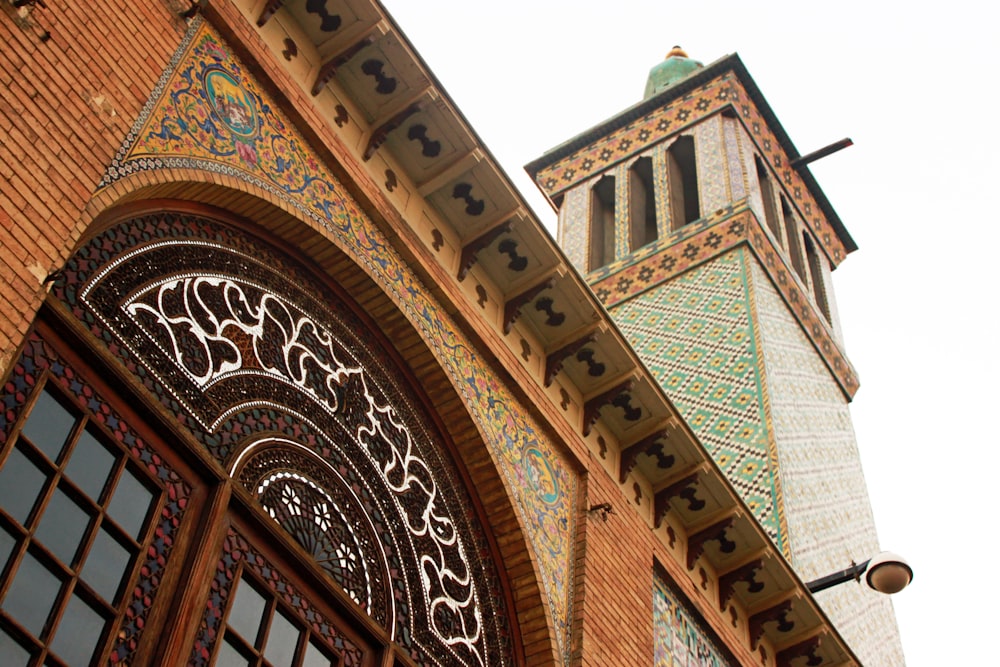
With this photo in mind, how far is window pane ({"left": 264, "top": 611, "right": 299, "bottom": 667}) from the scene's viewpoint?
4.55m

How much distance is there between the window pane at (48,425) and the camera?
13.0 feet

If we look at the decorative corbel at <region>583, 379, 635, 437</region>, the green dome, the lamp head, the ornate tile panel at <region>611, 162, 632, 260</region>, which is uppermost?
the green dome

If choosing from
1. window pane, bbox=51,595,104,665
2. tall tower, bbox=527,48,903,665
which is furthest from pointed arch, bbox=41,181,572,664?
tall tower, bbox=527,48,903,665

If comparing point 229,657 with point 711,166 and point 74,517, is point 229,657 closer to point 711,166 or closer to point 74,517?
point 74,517

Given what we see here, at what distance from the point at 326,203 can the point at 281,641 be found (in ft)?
6.50

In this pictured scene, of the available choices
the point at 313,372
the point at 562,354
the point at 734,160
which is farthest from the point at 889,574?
the point at 734,160

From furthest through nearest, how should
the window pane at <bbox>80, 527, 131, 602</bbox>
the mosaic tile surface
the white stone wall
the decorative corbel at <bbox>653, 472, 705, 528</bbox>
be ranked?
the white stone wall → the decorative corbel at <bbox>653, 472, 705, 528</bbox> → the mosaic tile surface → the window pane at <bbox>80, 527, 131, 602</bbox>

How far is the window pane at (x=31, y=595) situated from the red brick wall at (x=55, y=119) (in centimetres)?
59

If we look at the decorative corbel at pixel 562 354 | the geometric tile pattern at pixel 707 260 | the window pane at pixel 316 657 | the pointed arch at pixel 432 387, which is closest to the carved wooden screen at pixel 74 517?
the window pane at pixel 316 657

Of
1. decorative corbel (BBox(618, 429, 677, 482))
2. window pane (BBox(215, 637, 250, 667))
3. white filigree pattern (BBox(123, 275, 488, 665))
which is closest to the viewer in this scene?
window pane (BBox(215, 637, 250, 667))

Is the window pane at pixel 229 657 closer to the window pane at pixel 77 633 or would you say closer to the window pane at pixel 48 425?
the window pane at pixel 77 633

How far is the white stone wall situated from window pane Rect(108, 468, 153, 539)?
23.4ft

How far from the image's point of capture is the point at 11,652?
3574mm

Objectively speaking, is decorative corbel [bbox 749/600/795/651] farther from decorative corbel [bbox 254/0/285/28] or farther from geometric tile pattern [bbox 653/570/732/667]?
decorative corbel [bbox 254/0/285/28]
